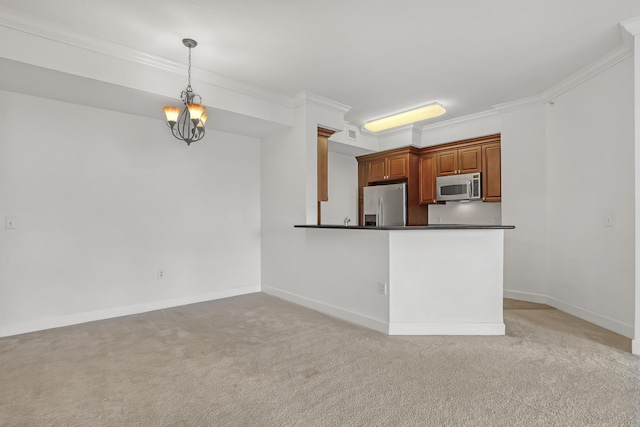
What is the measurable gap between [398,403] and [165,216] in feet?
11.5

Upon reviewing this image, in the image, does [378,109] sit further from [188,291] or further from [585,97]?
[188,291]

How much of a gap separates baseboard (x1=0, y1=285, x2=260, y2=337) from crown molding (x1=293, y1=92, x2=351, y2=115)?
111 inches

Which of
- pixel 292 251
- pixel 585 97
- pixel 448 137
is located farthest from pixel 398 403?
pixel 448 137

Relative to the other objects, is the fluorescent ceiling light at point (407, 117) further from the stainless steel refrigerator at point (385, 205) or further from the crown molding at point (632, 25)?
the crown molding at point (632, 25)

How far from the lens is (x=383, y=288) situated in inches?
130

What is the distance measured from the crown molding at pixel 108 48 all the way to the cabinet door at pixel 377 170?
2729mm

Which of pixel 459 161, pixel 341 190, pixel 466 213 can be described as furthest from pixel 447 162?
pixel 341 190

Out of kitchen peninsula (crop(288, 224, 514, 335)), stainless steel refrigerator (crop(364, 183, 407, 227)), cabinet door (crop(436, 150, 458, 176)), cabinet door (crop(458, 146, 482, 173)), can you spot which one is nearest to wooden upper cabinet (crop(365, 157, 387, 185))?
stainless steel refrigerator (crop(364, 183, 407, 227))

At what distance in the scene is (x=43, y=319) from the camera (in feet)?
11.2

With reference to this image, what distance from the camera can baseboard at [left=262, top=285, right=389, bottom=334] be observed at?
→ 10.9 ft

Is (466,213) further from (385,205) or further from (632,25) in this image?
(632,25)

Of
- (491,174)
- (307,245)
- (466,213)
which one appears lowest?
(307,245)

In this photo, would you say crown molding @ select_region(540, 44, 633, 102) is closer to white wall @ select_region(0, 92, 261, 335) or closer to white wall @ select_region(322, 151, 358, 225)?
white wall @ select_region(322, 151, 358, 225)

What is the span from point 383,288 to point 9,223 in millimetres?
3762
